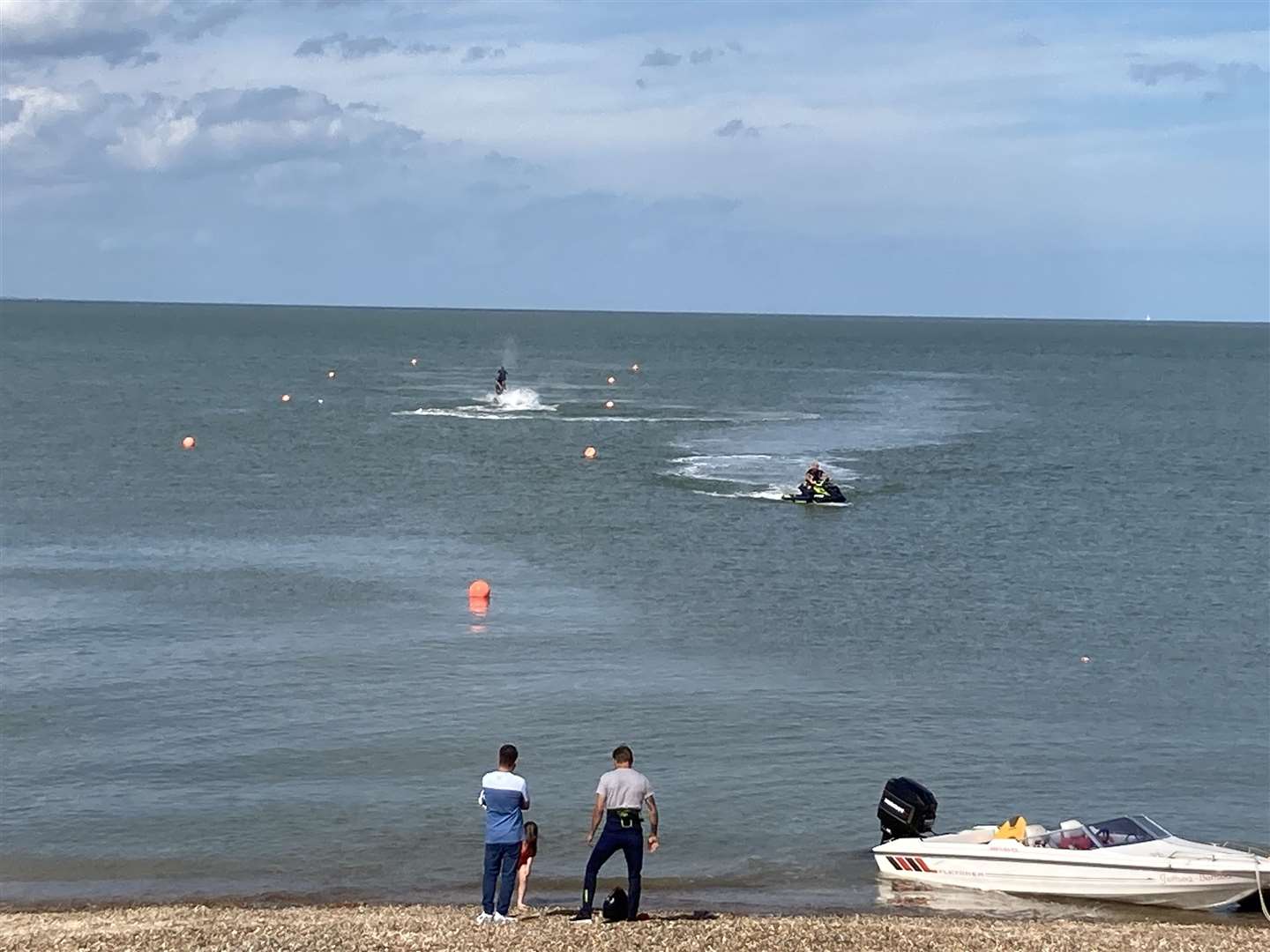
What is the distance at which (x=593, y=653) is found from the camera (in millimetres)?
33188

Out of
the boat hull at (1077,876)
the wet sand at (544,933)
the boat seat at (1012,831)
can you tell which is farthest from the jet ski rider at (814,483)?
the wet sand at (544,933)

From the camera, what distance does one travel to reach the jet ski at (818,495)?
5341cm

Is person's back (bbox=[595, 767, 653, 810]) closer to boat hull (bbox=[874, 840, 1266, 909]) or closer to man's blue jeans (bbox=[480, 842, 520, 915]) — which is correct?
man's blue jeans (bbox=[480, 842, 520, 915])

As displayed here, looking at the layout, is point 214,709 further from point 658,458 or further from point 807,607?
point 658,458

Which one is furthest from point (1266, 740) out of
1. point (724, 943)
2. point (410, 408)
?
point (410, 408)

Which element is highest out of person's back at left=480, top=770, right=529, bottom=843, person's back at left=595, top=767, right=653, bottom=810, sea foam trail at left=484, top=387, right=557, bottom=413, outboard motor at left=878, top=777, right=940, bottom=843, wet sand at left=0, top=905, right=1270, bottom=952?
sea foam trail at left=484, top=387, right=557, bottom=413

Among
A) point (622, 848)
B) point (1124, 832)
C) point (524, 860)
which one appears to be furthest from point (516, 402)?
point (622, 848)

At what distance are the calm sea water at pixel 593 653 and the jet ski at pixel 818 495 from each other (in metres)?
0.84

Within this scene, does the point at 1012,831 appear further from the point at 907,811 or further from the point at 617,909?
the point at 617,909

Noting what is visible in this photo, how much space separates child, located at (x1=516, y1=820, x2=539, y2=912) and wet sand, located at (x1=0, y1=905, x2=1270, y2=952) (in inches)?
14.4

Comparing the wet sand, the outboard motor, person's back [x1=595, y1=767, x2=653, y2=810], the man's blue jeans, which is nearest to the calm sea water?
the outboard motor

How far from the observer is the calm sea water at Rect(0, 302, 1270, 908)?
2348 cm

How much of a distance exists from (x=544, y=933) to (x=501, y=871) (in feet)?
2.83

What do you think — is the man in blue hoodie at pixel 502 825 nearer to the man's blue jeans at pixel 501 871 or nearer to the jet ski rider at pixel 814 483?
the man's blue jeans at pixel 501 871
